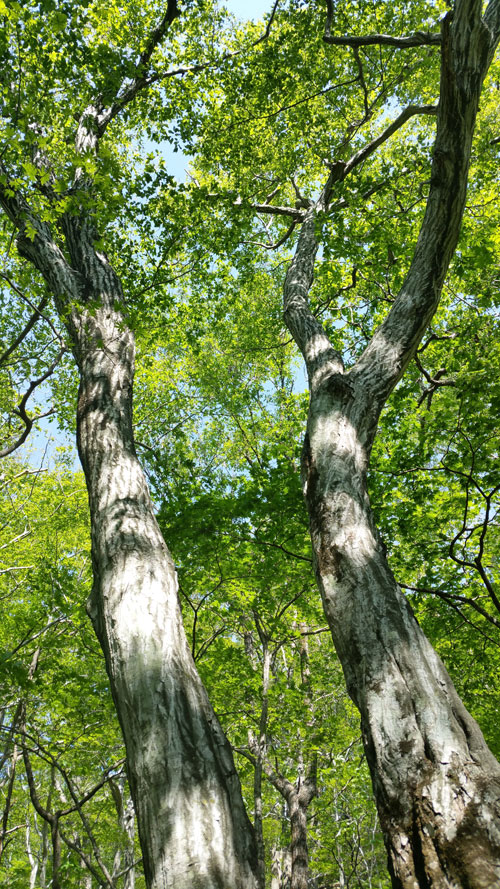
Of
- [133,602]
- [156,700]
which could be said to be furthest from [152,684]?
[133,602]

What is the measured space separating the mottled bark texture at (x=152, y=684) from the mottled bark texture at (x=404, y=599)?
0.66 m

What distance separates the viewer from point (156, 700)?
210cm

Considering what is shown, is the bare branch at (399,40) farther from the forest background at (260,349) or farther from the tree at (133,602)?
the tree at (133,602)

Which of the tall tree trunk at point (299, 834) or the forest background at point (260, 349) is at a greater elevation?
the forest background at point (260, 349)

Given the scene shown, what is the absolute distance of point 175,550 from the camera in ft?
20.6

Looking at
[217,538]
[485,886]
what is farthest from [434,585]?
[485,886]

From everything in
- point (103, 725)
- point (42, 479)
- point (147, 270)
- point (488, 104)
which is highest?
point (488, 104)

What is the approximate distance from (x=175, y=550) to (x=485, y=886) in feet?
16.3

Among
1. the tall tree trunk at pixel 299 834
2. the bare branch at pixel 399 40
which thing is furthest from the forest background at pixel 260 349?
the bare branch at pixel 399 40

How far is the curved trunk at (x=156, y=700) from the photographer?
1.76 m

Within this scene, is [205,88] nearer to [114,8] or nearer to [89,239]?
[114,8]

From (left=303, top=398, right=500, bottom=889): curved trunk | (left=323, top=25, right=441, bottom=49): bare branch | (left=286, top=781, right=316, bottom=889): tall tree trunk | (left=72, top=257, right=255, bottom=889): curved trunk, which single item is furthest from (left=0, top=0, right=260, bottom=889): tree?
(left=286, top=781, right=316, bottom=889): tall tree trunk

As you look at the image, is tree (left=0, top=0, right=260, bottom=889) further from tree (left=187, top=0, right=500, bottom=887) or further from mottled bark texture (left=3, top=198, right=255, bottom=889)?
tree (left=187, top=0, right=500, bottom=887)

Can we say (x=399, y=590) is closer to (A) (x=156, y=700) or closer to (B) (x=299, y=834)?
(A) (x=156, y=700)
